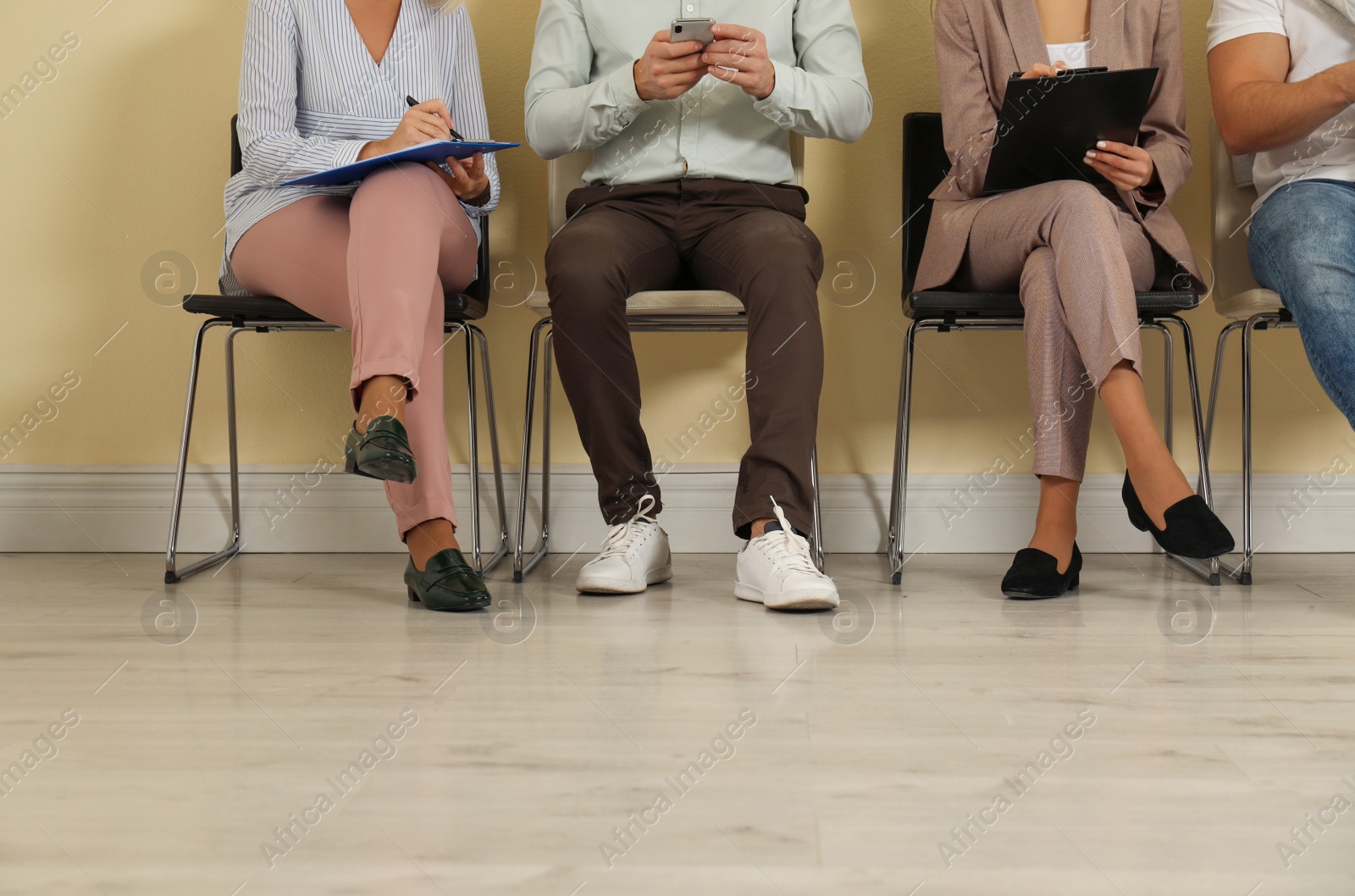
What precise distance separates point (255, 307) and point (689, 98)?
2.47 ft

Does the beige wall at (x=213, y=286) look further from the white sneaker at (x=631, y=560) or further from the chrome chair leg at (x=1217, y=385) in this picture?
the white sneaker at (x=631, y=560)

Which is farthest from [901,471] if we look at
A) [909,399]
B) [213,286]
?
[213,286]

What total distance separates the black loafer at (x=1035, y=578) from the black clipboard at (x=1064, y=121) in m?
0.56

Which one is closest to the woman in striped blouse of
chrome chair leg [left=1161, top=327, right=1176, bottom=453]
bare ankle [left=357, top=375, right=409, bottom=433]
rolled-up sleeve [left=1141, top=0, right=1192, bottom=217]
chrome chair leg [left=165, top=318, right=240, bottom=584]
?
bare ankle [left=357, top=375, right=409, bottom=433]

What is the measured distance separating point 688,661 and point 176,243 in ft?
4.77

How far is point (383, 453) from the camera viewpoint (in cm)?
118

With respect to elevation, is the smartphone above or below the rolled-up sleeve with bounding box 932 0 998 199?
above

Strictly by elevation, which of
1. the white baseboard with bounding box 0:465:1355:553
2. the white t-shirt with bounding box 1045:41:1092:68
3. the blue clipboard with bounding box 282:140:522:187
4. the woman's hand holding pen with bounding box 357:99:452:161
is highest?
the white t-shirt with bounding box 1045:41:1092:68

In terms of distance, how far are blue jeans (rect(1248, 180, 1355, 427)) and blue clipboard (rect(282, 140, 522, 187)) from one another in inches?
43.7

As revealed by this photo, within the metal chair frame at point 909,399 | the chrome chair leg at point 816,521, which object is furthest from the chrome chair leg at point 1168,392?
the chrome chair leg at point 816,521

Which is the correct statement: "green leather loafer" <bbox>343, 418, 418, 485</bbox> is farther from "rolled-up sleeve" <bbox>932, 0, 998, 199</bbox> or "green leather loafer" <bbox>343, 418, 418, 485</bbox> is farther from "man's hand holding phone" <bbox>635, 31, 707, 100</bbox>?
"rolled-up sleeve" <bbox>932, 0, 998, 199</bbox>

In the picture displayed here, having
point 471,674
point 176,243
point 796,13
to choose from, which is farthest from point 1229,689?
point 176,243

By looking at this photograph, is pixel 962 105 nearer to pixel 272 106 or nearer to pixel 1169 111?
pixel 1169 111

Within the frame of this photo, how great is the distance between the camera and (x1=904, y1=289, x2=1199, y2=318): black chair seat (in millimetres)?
1510
